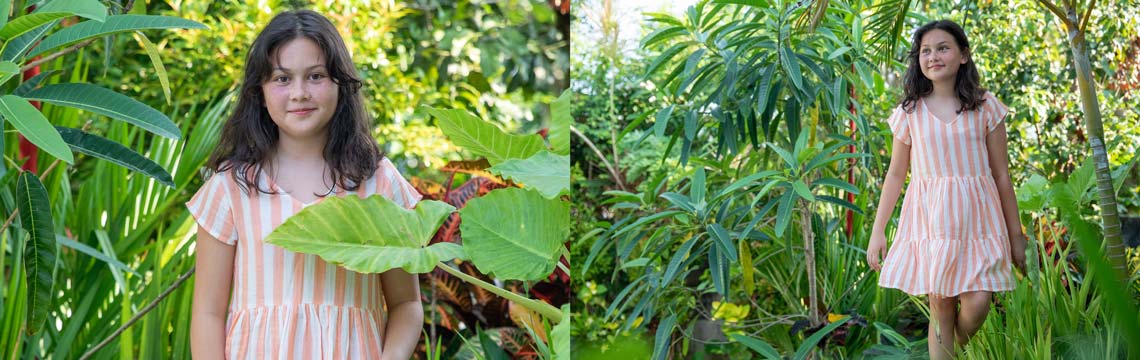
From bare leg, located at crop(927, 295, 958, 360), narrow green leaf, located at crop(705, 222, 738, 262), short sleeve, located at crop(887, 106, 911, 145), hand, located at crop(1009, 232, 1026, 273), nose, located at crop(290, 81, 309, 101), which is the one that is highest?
nose, located at crop(290, 81, 309, 101)

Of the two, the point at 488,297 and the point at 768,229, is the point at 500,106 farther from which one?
the point at 768,229

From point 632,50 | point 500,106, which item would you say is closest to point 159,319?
point 632,50

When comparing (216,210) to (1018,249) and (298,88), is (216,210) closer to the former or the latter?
(298,88)

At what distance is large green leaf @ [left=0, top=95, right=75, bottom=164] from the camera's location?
968 mm

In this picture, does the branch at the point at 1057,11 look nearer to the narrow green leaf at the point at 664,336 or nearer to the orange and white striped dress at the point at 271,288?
the narrow green leaf at the point at 664,336

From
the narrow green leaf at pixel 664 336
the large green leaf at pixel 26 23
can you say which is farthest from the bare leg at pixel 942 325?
the large green leaf at pixel 26 23

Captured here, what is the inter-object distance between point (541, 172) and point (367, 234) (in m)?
0.23

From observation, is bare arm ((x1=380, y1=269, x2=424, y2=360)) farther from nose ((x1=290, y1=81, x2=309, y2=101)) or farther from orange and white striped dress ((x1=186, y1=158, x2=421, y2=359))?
A: nose ((x1=290, y1=81, x2=309, y2=101))

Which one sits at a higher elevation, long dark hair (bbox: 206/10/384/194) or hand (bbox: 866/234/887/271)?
long dark hair (bbox: 206/10/384/194)

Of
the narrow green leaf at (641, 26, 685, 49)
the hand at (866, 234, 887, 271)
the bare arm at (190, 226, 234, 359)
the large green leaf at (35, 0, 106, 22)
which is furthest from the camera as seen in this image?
the narrow green leaf at (641, 26, 685, 49)

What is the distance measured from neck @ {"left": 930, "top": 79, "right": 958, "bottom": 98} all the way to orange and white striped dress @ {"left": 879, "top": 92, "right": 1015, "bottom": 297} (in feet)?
0.08

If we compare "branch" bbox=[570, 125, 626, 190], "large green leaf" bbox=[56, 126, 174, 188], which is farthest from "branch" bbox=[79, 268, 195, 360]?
"branch" bbox=[570, 125, 626, 190]

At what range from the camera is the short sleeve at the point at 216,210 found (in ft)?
3.50

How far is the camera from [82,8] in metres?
0.96
